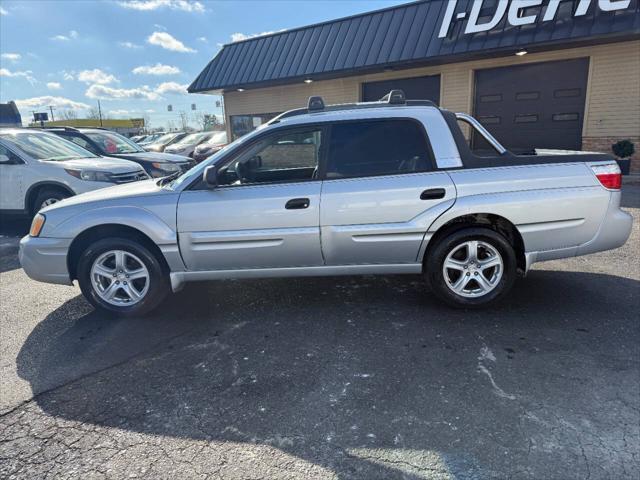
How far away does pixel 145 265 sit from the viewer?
12.9 ft

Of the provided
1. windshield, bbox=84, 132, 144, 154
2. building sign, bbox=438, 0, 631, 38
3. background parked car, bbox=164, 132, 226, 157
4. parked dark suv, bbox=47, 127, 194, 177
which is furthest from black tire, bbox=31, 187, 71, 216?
building sign, bbox=438, 0, 631, 38

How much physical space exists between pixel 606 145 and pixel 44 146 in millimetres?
13489

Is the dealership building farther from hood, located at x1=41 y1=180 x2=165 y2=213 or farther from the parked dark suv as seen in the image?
hood, located at x1=41 y1=180 x2=165 y2=213

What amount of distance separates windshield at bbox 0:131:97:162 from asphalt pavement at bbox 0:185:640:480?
4154mm

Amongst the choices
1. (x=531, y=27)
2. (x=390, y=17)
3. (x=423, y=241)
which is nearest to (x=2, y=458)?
(x=423, y=241)

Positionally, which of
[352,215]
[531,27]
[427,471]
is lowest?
[427,471]

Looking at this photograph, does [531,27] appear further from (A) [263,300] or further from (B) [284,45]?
(A) [263,300]

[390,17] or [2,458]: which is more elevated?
[390,17]

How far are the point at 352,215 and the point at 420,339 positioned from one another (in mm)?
1162

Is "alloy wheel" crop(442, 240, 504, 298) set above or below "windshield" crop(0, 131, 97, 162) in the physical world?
below

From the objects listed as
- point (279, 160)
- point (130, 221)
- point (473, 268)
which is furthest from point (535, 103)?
point (130, 221)

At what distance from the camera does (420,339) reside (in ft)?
11.4

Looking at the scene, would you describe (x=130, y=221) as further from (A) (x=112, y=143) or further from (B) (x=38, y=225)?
(A) (x=112, y=143)

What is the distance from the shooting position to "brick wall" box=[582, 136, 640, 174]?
11.6 meters
